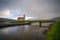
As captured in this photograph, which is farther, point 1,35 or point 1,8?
point 1,8

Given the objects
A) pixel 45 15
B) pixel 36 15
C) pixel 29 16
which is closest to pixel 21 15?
pixel 29 16

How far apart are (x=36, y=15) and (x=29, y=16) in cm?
20

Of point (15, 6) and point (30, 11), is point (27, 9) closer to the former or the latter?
point (30, 11)

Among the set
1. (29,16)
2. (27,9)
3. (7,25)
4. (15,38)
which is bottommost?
(15,38)

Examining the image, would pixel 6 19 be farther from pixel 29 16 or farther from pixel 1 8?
pixel 29 16

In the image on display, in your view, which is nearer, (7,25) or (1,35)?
(1,35)

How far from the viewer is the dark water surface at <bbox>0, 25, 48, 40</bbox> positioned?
8.42 ft

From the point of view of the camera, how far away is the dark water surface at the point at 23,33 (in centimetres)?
257

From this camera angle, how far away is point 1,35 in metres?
2.69

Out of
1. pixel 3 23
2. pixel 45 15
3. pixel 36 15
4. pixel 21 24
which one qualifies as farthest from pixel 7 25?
pixel 45 15

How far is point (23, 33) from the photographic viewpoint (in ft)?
8.94

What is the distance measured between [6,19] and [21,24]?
17.0 inches

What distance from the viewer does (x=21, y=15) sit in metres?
3.01

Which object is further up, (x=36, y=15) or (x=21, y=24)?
(x=36, y=15)
